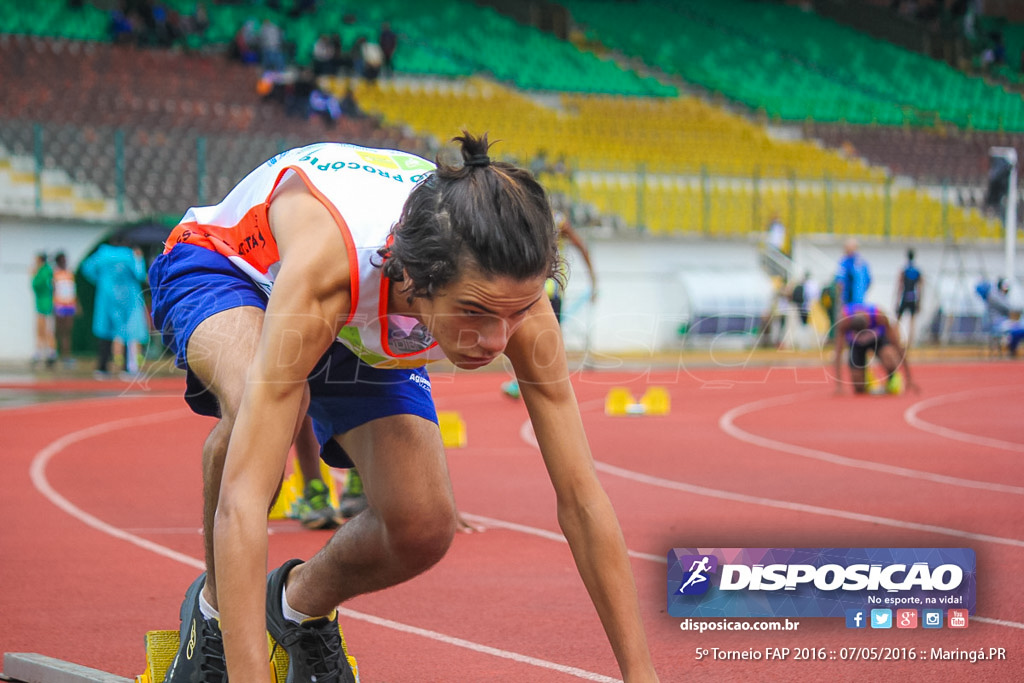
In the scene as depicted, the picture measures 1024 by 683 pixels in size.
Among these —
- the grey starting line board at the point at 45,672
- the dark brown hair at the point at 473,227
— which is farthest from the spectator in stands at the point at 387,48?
the dark brown hair at the point at 473,227

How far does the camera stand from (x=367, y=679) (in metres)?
4.06

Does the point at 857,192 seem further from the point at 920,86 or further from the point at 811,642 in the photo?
the point at 811,642

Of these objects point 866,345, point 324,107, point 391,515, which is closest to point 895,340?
point 866,345

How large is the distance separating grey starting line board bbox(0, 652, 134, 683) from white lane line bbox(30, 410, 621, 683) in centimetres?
119

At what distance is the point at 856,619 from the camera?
402 centimetres

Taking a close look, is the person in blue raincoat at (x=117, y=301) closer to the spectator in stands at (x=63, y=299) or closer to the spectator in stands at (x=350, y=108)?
the spectator in stands at (x=63, y=299)

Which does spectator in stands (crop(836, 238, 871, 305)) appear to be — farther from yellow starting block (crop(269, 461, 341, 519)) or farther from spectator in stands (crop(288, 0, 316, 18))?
spectator in stands (crop(288, 0, 316, 18))

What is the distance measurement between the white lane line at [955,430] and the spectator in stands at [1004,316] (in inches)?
250

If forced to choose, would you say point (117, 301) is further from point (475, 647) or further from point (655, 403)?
point (475, 647)

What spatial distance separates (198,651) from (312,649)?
13.1 inches

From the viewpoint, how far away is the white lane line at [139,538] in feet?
14.0

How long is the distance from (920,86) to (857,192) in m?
12.0

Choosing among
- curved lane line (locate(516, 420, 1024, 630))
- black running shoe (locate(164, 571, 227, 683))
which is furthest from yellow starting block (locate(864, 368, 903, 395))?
black running shoe (locate(164, 571, 227, 683))

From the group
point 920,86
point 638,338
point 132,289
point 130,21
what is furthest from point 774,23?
point 132,289
